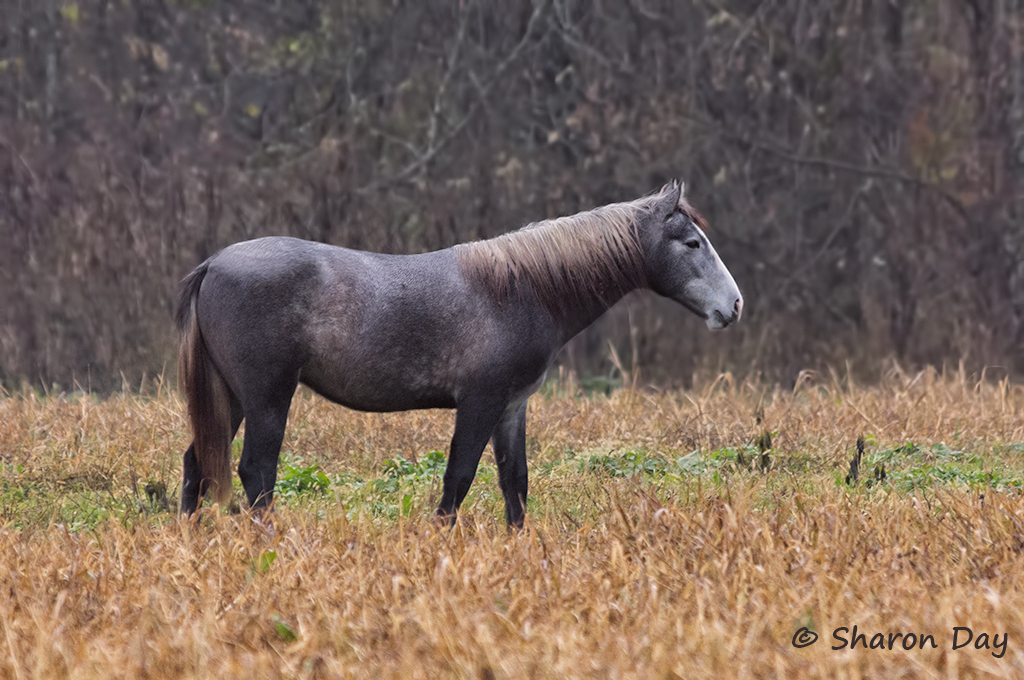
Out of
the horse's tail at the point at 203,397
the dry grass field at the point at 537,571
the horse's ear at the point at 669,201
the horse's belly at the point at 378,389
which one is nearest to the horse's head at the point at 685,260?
the horse's ear at the point at 669,201

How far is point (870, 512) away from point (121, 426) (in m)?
5.01

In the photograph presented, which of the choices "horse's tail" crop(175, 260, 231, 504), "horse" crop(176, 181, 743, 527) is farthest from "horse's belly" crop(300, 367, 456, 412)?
"horse's tail" crop(175, 260, 231, 504)

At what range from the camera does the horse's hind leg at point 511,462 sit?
5422 mm

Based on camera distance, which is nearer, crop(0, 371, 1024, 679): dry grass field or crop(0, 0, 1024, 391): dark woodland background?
crop(0, 371, 1024, 679): dry grass field

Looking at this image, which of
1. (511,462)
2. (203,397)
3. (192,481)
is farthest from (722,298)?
(192,481)

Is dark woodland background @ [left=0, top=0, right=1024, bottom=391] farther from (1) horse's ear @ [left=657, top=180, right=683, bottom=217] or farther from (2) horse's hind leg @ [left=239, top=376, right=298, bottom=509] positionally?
(2) horse's hind leg @ [left=239, top=376, right=298, bottom=509]

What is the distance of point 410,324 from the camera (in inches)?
206

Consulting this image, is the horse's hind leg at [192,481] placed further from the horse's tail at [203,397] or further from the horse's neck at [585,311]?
the horse's neck at [585,311]

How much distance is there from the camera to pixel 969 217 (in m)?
12.0

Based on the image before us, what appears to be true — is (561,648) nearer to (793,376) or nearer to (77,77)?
(793,376)

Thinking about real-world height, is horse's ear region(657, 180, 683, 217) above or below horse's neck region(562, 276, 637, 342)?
above

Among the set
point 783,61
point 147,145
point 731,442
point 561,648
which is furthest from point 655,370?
point 561,648

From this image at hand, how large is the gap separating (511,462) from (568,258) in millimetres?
1008

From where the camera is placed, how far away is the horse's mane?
530 cm
